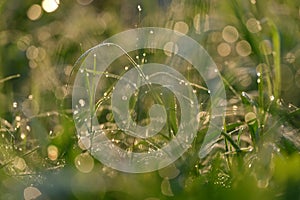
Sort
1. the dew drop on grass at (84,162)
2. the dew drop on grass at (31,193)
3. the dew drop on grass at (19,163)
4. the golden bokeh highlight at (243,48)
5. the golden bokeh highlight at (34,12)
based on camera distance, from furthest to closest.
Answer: the golden bokeh highlight at (34,12), the golden bokeh highlight at (243,48), the dew drop on grass at (19,163), the dew drop on grass at (84,162), the dew drop on grass at (31,193)

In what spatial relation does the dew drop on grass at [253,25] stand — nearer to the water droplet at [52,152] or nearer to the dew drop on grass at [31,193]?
the water droplet at [52,152]

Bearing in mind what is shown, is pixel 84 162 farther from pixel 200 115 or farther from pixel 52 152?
pixel 200 115

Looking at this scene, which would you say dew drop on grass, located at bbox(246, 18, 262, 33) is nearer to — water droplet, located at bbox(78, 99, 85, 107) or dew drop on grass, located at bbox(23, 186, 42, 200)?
water droplet, located at bbox(78, 99, 85, 107)

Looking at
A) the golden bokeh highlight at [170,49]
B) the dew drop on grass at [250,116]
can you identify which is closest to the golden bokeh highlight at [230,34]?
the golden bokeh highlight at [170,49]

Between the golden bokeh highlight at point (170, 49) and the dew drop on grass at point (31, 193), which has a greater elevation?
the golden bokeh highlight at point (170, 49)

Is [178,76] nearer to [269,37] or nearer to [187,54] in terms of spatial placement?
[187,54]

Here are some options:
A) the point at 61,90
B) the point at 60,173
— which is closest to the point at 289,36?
the point at 61,90

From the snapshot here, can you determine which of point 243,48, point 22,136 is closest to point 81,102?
point 22,136

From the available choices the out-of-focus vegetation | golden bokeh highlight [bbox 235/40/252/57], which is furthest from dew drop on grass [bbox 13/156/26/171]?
golden bokeh highlight [bbox 235/40/252/57]
